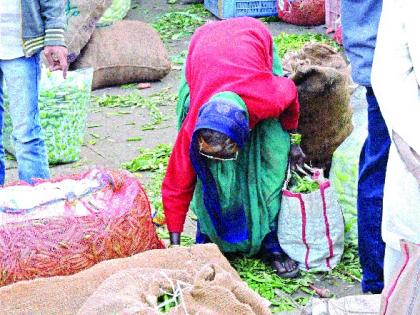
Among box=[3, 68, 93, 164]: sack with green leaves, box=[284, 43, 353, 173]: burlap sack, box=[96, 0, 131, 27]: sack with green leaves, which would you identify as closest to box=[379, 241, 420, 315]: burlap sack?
box=[284, 43, 353, 173]: burlap sack

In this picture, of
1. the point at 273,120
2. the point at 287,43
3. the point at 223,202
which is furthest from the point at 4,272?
the point at 287,43

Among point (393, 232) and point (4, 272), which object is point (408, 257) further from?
point (4, 272)

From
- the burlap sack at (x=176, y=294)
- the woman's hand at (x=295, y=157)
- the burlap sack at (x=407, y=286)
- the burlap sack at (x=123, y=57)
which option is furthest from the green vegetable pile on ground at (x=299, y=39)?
the burlap sack at (x=407, y=286)

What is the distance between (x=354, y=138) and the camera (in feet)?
14.9

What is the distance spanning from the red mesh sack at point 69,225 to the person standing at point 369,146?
0.96 m

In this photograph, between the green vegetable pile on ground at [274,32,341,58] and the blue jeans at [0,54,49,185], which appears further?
the green vegetable pile on ground at [274,32,341,58]

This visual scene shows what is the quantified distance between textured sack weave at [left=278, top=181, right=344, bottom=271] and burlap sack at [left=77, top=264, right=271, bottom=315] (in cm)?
115

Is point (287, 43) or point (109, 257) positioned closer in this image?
point (109, 257)

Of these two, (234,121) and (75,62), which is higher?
(234,121)

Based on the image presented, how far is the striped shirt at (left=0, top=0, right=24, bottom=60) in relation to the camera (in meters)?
4.24

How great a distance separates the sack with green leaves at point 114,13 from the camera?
24.8 ft

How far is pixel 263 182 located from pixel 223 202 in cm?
23

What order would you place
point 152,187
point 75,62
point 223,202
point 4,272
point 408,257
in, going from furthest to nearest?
1. point 75,62
2. point 152,187
3. point 223,202
4. point 4,272
5. point 408,257

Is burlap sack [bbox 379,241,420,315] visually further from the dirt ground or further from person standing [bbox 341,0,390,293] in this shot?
the dirt ground
